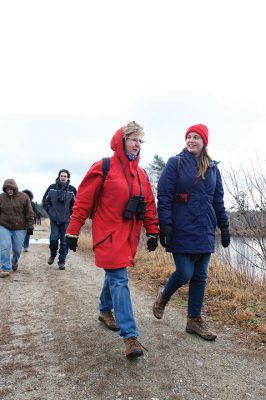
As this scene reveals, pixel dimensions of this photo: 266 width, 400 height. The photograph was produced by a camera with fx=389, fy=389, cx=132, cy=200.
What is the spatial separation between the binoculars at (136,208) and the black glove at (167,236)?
283 millimetres

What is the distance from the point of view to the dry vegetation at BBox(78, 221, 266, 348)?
14.4 ft

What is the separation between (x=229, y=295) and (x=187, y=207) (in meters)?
2.20

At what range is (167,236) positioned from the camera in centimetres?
383

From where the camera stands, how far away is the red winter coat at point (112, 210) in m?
3.53

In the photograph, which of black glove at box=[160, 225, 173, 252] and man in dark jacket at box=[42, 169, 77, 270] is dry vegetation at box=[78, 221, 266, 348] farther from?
man in dark jacket at box=[42, 169, 77, 270]

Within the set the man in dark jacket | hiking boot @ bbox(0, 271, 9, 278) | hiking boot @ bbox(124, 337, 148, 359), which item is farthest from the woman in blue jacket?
the man in dark jacket

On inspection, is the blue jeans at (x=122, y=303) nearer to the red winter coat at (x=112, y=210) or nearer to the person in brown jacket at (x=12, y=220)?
the red winter coat at (x=112, y=210)

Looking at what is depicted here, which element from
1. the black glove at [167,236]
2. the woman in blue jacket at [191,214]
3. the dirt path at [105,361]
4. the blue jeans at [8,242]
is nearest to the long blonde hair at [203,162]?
the woman in blue jacket at [191,214]

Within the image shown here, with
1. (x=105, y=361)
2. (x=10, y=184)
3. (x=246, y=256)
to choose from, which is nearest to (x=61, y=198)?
(x=10, y=184)

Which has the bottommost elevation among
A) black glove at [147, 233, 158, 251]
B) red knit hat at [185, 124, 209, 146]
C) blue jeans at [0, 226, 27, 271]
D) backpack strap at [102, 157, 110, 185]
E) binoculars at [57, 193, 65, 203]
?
blue jeans at [0, 226, 27, 271]

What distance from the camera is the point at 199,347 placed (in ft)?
12.3

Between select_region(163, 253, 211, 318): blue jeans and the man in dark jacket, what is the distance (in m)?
4.49

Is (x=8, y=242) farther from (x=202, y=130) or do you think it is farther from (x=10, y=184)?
(x=202, y=130)

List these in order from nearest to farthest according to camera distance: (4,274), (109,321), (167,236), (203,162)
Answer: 1. (167,236)
2. (203,162)
3. (109,321)
4. (4,274)
